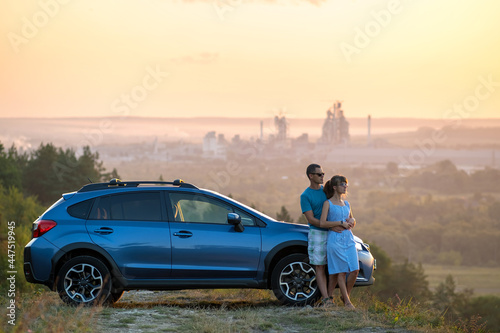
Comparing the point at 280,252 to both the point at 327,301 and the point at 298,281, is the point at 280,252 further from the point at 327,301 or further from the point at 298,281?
the point at 327,301

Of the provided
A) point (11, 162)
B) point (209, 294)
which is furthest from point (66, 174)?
point (209, 294)

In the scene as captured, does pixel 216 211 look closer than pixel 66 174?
Yes

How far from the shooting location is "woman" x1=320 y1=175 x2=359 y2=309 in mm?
9539

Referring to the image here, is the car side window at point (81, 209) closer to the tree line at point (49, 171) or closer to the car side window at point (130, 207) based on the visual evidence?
the car side window at point (130, 207)

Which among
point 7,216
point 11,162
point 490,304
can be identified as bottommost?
point 490,304

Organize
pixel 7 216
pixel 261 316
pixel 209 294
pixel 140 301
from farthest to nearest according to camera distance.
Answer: pixel 7 216 < pixel 209 294 < pixel 140 301 < pixel 261 316

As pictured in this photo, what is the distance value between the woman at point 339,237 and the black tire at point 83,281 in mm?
2871

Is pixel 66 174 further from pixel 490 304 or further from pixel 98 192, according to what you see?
pixel 98 192

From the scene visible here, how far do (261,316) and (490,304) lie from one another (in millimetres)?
120270

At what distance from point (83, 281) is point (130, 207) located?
1.11 m

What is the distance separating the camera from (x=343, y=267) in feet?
31.4

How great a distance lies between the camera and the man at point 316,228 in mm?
9609

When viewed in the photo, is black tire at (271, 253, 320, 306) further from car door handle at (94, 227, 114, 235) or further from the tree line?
the tree line

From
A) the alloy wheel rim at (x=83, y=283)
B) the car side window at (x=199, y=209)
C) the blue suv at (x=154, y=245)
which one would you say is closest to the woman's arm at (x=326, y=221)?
the blue suv at (x=154, y=245)
